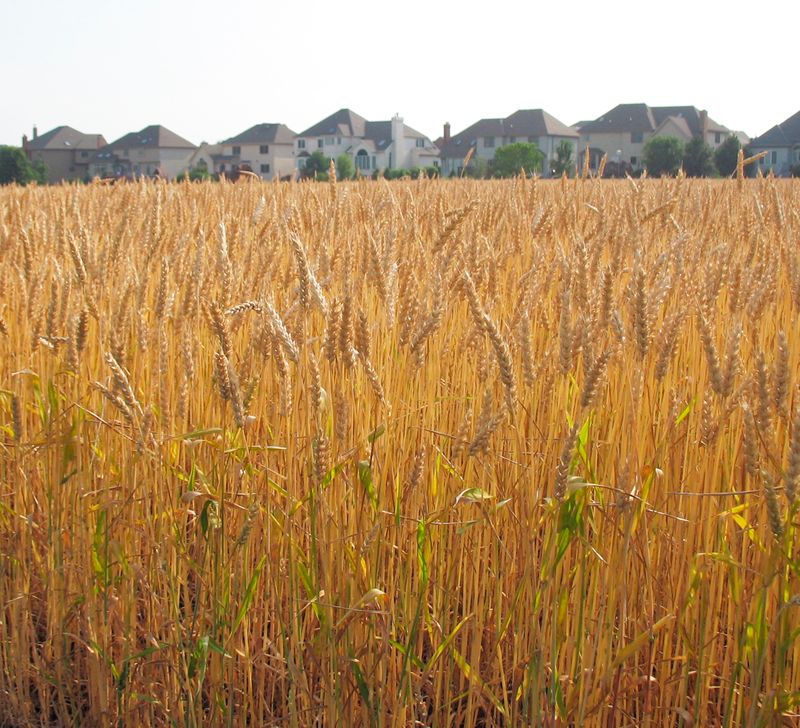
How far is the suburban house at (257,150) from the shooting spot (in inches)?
2675

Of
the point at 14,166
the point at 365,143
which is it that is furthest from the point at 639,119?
the point at 14,166

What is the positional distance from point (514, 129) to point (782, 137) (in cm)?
1866

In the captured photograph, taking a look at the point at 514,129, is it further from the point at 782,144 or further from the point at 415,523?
the point at 415,523

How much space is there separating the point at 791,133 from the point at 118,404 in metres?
64.7

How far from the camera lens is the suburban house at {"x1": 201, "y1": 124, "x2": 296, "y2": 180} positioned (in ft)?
223

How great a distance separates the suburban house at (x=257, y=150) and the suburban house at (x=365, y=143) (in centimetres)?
165

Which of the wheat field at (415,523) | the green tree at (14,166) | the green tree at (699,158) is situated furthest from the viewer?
the green tree at (14,166)

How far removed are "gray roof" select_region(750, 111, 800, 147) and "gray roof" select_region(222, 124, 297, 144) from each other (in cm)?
3405

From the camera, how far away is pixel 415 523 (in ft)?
5.30

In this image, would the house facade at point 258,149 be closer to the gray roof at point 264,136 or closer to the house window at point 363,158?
the gray roof at point 264,136

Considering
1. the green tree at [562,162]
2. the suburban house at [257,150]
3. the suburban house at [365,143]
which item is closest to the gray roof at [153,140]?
the suburban house at [257,150]

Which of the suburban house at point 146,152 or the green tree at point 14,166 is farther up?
the suburban house at point 146,152

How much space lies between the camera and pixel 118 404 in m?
1.41

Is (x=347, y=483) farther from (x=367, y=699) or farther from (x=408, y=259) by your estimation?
(x=408, y=259)
